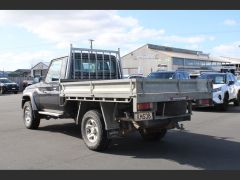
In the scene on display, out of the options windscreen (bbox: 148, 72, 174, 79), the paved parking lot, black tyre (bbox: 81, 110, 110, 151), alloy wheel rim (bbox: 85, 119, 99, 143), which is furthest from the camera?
windscreen (bbox: 148, 72, 174, 79)

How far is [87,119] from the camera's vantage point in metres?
8.58

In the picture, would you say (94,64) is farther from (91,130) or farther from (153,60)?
(153,60)

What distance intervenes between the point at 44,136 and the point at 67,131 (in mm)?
1078

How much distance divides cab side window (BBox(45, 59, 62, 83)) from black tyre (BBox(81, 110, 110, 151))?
233 cm

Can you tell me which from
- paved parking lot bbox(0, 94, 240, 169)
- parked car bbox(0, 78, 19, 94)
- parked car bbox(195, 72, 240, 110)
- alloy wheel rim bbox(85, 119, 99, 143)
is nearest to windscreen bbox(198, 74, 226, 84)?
parked car bbox(195, 72, 240, 110)

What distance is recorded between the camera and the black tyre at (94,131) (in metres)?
8.08

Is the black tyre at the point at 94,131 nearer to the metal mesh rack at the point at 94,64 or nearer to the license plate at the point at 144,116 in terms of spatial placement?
the license plate at the point at 144,116

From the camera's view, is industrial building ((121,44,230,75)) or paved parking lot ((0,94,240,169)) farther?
industrial building ((121,44,230,75))

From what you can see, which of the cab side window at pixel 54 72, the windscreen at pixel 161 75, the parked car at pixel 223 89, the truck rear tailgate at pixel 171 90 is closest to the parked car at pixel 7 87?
the windscreen at pixel 161 75

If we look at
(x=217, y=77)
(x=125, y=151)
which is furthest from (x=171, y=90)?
(x=217, y=77)

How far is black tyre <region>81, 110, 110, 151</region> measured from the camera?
808 centimetres

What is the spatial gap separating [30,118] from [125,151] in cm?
452

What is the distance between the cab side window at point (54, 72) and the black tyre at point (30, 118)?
4.22ft

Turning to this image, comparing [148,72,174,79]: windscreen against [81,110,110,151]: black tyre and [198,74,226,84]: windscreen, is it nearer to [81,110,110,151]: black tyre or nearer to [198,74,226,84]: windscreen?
[198,74,226,84]: windscreen
